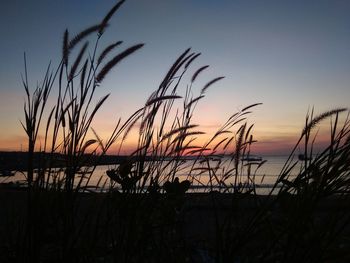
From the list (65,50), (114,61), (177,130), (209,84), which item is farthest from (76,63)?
(209,84)

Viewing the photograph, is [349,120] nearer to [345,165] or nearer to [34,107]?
[345,165]

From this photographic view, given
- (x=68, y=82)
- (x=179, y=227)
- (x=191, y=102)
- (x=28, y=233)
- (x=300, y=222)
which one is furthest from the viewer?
(x=191, y=102)

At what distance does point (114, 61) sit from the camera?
178 cm

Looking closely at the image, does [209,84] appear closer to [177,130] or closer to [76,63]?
[177,130]

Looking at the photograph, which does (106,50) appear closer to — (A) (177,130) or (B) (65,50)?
(B) (65,50)

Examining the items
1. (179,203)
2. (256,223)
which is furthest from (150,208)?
(256,223)

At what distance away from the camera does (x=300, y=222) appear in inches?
46.0

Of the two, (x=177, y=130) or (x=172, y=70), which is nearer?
(x=172, y=70)

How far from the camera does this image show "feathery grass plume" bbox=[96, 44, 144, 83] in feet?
5.60

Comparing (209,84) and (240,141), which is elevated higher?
(209,84)

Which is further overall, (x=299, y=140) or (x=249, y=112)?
(x=249, y=112)

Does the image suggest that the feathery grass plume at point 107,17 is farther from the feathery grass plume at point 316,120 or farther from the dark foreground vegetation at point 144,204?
the feathery grass plume at point 316,120

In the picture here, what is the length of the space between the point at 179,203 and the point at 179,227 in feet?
0.53

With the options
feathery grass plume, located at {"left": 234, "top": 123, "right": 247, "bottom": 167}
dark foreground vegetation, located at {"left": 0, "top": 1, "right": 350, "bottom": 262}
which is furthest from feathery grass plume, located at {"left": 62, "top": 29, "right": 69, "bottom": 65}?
feathery grass plume, located at {"left": 234, "top": 123, "right": 247, "bottom": 167}
